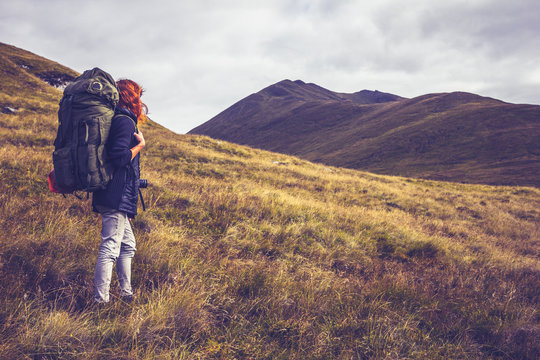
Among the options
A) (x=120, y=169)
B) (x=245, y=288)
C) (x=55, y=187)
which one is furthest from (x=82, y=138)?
(x=245, y=288)

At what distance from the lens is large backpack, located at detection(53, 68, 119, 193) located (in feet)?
8.16

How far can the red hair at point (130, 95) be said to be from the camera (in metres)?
3.10

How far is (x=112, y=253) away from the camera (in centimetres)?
273

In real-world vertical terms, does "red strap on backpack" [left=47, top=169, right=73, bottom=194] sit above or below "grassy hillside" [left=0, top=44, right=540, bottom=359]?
above

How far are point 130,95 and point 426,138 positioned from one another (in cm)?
6840

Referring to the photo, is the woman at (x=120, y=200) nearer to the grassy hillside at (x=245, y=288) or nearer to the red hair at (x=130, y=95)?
the red hair at (x=130, y=95)

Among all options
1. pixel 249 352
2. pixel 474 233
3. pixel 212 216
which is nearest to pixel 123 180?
pixel 249 352

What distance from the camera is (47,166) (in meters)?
7.20

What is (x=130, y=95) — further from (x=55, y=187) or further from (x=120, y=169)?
(x=55, y=187)

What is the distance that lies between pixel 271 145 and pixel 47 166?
315 ft

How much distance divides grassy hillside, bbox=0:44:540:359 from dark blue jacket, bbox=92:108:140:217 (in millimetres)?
1019

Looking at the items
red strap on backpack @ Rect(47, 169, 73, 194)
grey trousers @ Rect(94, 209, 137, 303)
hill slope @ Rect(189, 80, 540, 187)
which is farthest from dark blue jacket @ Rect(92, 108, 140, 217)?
hill slope @ Rect(189, 80, 540, 187)

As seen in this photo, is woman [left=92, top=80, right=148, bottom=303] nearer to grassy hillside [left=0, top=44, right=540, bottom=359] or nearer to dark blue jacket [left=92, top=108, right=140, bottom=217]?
dark blue jacket [left=92, top=108, right=140, bottom=217]

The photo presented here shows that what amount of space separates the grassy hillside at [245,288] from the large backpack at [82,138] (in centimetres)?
123
